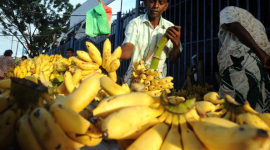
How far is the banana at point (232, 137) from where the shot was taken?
522mm

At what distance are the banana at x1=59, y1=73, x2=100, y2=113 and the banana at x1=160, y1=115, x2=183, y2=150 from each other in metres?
0.36

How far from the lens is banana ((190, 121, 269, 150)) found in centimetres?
52

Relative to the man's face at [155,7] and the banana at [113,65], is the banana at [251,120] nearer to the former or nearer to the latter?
the banana at [113,65]

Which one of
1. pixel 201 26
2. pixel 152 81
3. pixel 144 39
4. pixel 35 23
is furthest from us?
pixel 35 23

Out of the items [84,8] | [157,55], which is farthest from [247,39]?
[84,8]

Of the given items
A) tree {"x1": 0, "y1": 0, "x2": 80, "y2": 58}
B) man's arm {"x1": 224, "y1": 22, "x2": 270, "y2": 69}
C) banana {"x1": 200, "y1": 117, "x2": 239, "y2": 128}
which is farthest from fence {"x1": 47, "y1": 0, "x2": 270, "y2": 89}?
tree {"x1": 0, "y1": 0, "x2": 80, "y2": 58}

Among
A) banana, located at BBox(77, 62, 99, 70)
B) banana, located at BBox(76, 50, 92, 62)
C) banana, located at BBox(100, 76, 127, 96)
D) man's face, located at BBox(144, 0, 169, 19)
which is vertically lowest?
banana, located at BBox(100, 76, 127, 96)

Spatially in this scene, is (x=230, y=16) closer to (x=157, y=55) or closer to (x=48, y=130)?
(x=157, y=55)

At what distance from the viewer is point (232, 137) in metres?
0.57

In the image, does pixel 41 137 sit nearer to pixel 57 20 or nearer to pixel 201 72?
pixel 201 72

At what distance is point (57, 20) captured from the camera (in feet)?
57.8

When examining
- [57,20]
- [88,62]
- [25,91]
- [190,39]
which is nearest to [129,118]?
[25,91]

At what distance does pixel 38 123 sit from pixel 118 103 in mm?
304

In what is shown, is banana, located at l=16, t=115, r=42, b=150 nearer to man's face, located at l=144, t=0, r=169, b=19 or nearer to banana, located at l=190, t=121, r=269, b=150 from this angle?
banana, located at l=190, t=121, r=269, b=150
